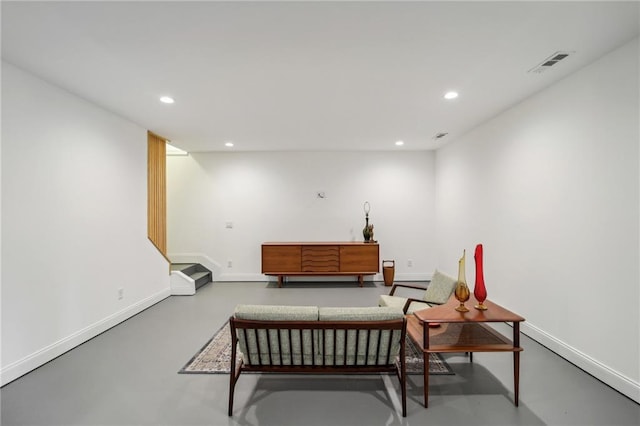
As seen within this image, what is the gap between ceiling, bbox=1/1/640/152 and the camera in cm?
173

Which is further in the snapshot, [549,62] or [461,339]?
[549,62]

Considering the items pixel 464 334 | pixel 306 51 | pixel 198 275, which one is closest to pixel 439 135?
pixel 306 51

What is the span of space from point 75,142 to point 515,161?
196 inches

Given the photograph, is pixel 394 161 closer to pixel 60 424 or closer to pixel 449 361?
pixel 449 361

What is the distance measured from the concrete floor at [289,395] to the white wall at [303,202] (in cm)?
290

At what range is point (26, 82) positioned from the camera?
2451mm

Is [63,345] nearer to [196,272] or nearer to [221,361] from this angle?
[221,361]

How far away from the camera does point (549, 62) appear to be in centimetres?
233

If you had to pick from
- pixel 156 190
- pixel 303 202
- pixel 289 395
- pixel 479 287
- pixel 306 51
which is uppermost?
pixel 306 51

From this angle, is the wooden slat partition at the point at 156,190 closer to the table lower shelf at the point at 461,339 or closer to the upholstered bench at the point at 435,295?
the upholstered bench at the point at 435,295

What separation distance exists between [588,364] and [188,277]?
5.32 meters

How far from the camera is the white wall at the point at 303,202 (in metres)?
5.72

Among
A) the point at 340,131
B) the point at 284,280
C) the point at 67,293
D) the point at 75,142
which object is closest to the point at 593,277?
the point at 340,131

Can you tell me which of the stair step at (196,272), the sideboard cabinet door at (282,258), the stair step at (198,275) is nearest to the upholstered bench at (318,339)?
the sideboard cabinet door at (282,258)
